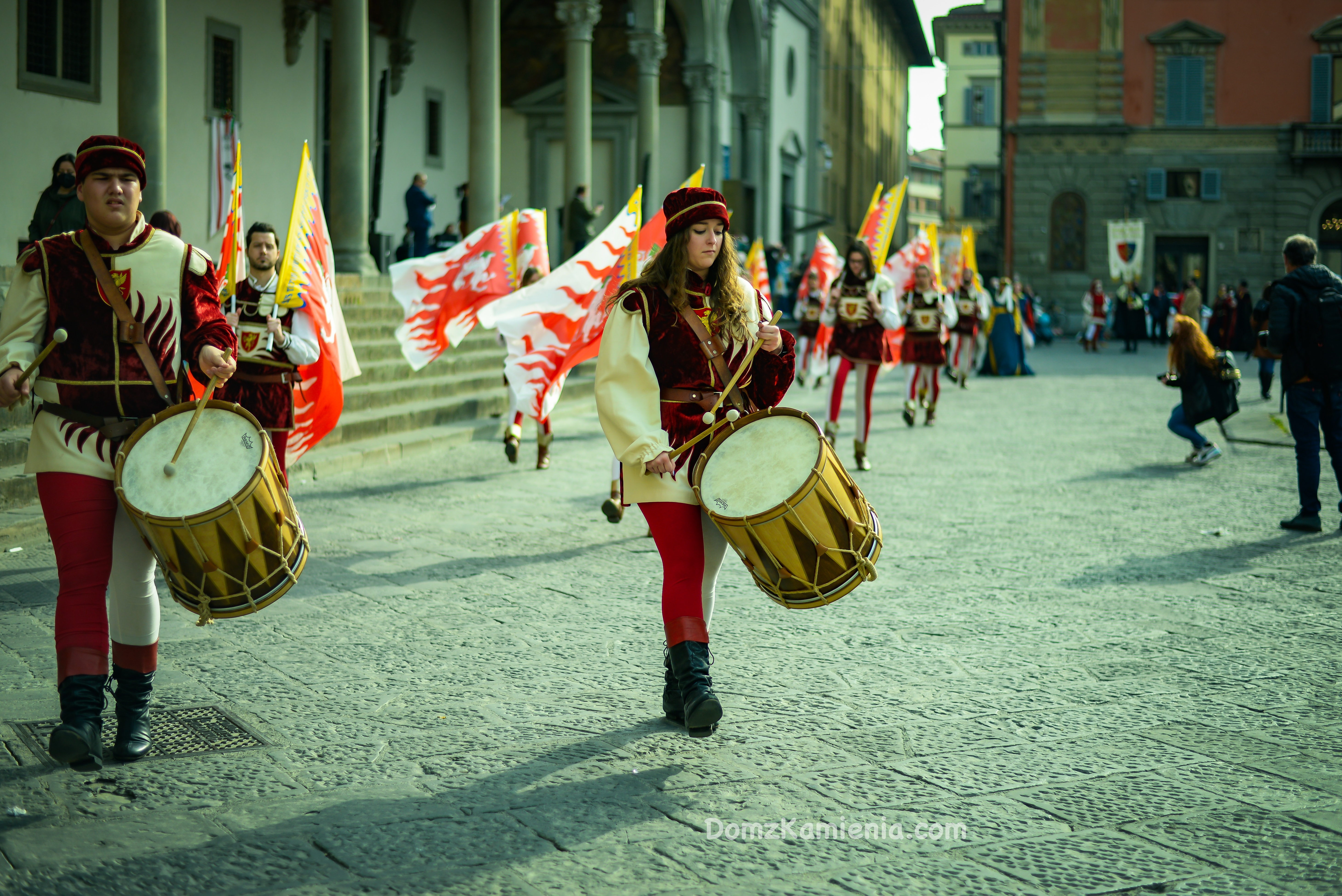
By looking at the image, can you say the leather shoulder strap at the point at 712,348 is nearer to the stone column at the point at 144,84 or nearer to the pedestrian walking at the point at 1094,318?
the stone column at the point at 144,84

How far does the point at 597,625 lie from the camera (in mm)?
6176

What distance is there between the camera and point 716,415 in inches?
181

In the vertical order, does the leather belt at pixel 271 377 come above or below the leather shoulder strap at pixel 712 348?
below

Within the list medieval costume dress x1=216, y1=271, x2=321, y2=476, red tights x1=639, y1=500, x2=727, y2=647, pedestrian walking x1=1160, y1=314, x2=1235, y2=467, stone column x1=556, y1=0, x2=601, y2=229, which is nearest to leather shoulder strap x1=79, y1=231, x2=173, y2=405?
red tights x1=639, y1=500, x2=727, y2=647

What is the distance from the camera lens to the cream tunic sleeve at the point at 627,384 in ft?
14.7

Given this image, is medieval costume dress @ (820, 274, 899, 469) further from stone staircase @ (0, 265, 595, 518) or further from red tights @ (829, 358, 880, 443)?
stone staircase @ (0, 265, 595, 518)

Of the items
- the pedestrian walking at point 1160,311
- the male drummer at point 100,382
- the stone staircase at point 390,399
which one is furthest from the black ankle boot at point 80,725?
the pedestrian walking at point 1160,311

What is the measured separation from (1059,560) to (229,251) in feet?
15.4

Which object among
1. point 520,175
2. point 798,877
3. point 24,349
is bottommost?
point 798,877

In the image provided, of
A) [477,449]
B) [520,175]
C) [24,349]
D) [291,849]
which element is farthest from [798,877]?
[520,175]

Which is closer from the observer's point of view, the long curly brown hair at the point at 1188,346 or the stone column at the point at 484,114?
the long curly brown hair at the point at 1188,346

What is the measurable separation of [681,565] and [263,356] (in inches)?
143

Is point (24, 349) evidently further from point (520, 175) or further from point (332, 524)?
point (520, 175)

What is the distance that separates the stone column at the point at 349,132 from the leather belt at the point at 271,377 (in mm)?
8652
